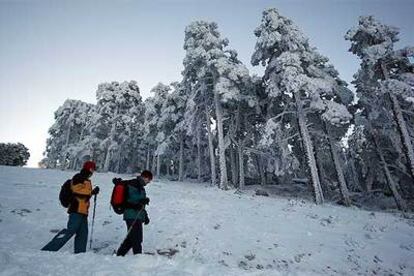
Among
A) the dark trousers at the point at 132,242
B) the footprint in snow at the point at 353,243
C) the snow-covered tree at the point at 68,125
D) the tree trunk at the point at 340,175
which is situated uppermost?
the snow-covered tree at the point at 68,125

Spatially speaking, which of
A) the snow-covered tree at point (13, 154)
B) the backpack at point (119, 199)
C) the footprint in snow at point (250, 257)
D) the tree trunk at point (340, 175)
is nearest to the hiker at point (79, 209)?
the backpack at point (119, 199)

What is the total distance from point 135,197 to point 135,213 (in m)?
0.33

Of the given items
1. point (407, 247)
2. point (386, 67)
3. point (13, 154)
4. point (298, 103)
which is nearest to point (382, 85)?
point (386, 67)

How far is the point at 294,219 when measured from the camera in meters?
13.8

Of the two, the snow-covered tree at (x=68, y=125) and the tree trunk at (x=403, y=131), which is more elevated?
the snow-covered tree at (x=68, y=125)

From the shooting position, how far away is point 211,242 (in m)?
9.76

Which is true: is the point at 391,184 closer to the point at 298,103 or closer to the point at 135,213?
the point at 298,103

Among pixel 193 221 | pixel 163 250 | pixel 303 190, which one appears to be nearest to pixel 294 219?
pixel 193 221

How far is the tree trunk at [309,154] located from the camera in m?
19.9

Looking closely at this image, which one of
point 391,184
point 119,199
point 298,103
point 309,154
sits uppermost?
point 298,103

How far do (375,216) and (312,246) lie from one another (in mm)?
7985

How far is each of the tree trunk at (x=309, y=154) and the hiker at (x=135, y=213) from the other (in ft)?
49.7

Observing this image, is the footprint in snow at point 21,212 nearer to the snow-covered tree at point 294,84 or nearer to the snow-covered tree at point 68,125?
the snow-covered tree at point 294,84

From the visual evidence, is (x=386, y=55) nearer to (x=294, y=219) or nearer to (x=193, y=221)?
(x=294, y=219)
